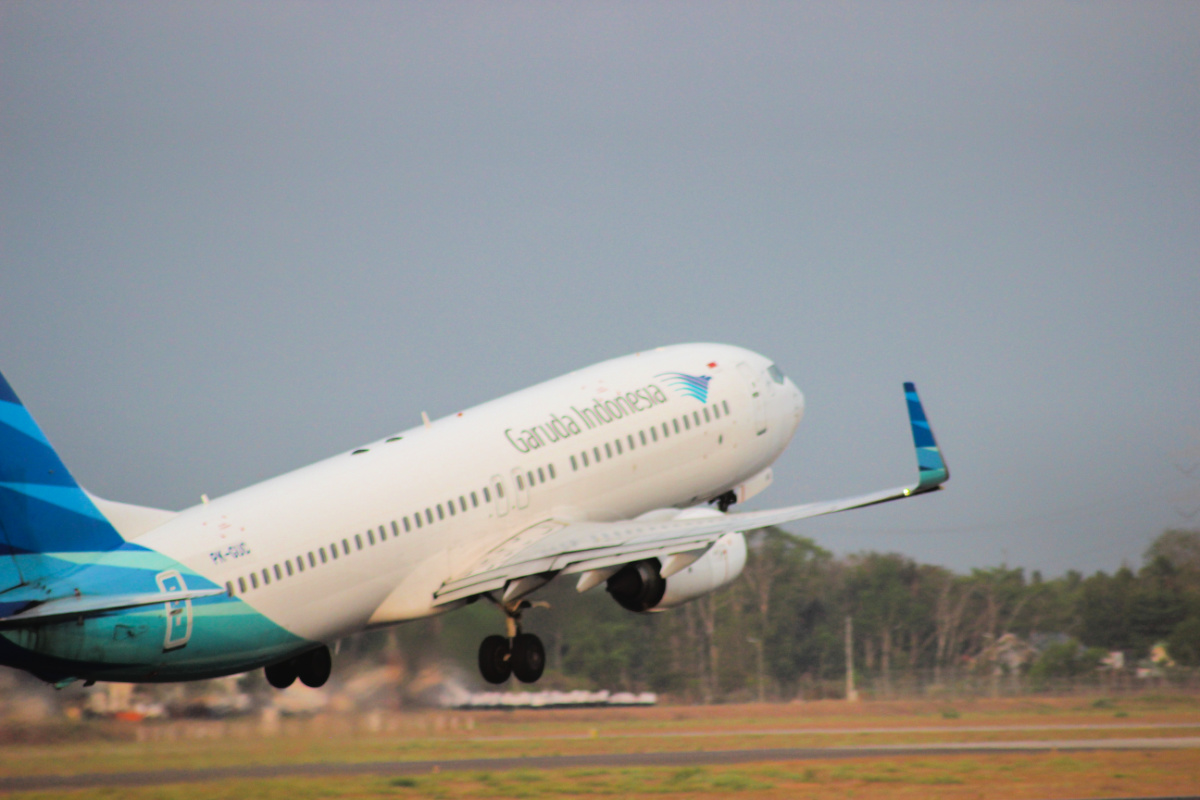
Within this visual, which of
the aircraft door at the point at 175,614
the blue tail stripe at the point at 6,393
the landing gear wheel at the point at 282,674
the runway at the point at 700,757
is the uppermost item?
the blue tail stripe at the point at 6,393

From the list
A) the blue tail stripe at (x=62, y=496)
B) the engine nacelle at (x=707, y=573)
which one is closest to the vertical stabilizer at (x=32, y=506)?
the blue tail stripe at (x=62, y=496)

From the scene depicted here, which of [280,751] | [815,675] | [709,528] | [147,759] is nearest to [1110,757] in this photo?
[709,528]

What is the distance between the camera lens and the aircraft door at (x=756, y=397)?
1618 inches

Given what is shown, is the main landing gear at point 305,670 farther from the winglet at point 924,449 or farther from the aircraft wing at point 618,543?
the winglet at point 924,449

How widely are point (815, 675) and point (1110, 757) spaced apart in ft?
138

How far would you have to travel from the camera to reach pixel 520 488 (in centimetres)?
3431

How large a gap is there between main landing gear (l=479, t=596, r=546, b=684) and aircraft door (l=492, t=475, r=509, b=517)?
6.68 feet

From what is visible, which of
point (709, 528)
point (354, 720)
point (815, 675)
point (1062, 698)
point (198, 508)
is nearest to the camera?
point (198, 508)

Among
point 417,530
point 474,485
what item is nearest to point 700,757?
point 474,485

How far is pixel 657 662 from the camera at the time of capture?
76.6m

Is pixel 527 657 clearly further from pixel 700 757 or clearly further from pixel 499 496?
pixel 700 757

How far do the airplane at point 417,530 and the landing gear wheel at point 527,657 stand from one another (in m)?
0.05

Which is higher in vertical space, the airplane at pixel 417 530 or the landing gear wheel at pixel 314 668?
the airplane at pixel 417 530

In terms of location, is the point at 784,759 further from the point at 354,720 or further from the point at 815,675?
the point at 815,675
